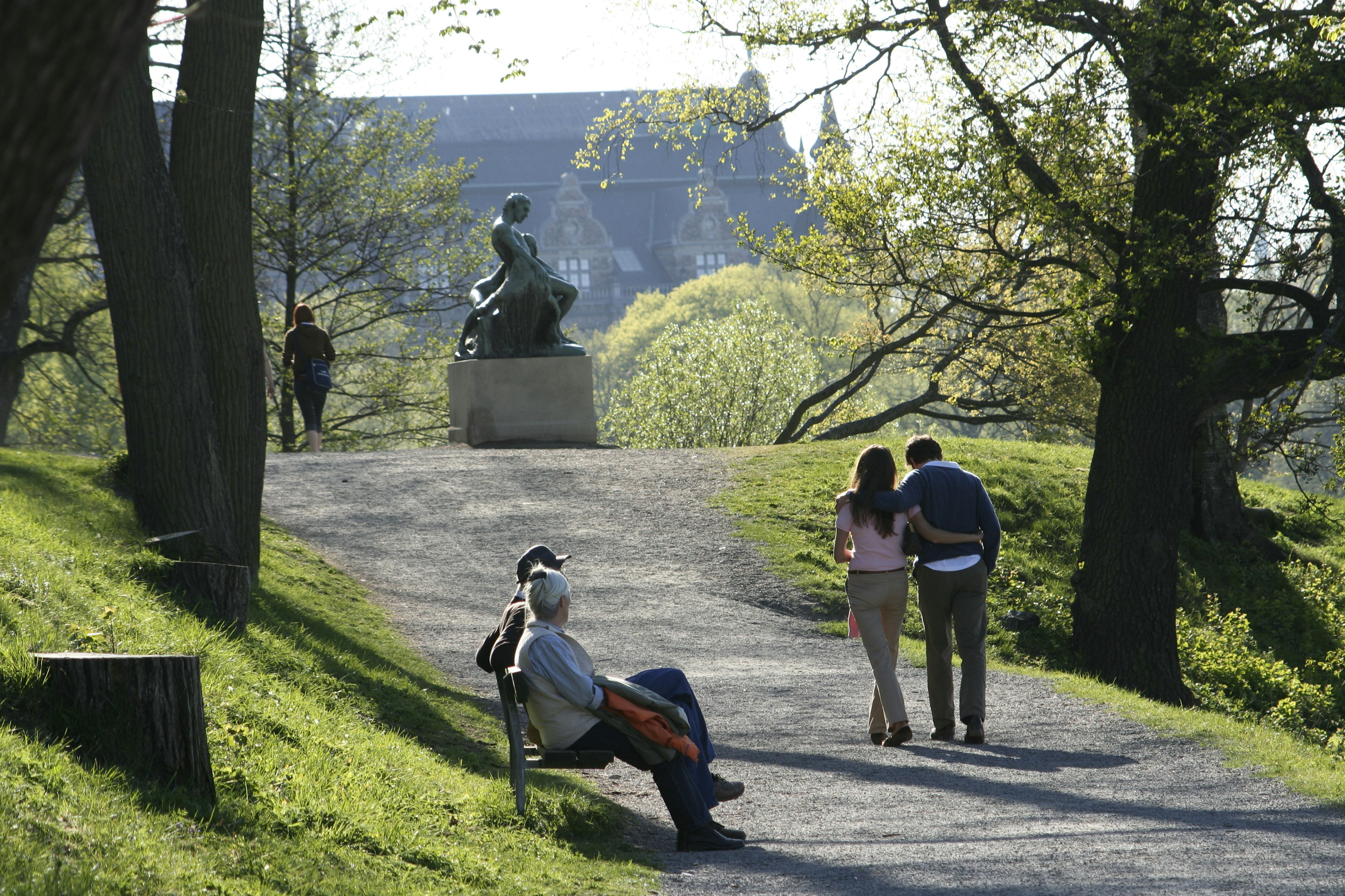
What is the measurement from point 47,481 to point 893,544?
6868 millimetres

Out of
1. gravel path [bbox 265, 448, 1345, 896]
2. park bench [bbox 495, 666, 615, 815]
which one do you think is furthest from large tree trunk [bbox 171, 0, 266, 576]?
park bench [bbox 495, 666, 615, 815]

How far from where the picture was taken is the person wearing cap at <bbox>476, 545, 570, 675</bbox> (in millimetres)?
5348

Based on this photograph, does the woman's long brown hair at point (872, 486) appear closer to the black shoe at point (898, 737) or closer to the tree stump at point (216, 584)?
the black shoe at point (898, 737)

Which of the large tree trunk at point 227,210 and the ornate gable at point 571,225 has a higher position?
the ornate gable at point 571,225

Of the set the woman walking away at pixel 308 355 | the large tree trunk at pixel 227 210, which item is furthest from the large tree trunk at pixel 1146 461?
the woman walking away at pixel 308 355

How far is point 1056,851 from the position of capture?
15.6ft

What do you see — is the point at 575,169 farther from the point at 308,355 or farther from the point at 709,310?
the point at 308,355

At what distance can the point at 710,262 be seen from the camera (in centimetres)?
9881

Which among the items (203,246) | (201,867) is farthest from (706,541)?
(201,867)

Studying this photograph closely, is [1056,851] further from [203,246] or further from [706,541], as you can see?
[706,541]

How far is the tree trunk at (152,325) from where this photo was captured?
7516 mm

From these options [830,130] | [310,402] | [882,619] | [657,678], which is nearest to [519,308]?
[310,402]

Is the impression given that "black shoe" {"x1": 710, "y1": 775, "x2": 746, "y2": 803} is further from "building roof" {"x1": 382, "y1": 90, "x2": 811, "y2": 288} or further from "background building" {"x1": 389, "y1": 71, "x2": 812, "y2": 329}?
"building roof" {"x1": 382, "y1": 90, "x2": 811, "y2": 288}

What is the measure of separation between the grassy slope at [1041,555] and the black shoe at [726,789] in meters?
3.25
